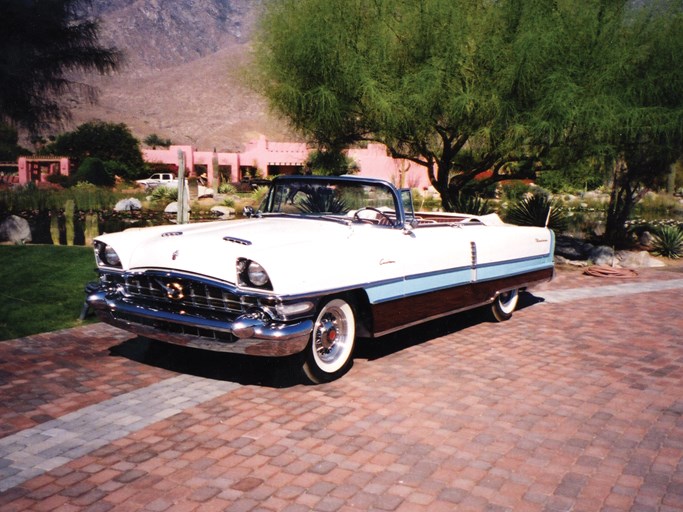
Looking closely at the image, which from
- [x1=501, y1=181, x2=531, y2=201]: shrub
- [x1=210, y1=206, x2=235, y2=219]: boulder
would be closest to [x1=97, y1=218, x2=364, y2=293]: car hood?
[x1=210, y1=206, x2=235, y2=219]: boulder

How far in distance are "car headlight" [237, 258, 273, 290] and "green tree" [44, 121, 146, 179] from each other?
4763cm

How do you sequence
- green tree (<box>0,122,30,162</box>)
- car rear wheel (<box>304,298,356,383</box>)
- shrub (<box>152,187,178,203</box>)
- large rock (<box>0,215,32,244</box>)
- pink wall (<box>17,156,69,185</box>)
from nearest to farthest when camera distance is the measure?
car rear wheel (<box>304,298,356,383</box>)
large rock (<box>0,215,32,244</box>)
shrub (<box>152,187,178,203</box>)
pink wall (<box>17,156,69,185</box>)
green tree (<box>0,122,30,162</box>)

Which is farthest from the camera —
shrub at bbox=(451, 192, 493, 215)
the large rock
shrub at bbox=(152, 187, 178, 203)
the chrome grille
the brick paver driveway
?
shrub at bbox=(152, 187, 178, 203)

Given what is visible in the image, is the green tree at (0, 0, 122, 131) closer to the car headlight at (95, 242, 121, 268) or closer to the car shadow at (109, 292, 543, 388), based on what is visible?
the car headlight at (95, 242, 121, 268)

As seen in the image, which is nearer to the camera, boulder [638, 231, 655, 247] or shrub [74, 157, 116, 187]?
boulder [638, 231, 655, 247]

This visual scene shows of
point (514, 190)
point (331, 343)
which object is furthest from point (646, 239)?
point (514, 190)

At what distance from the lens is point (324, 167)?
1370 centimetres

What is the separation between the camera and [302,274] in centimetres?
454

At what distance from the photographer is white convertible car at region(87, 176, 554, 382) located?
449 centimetres

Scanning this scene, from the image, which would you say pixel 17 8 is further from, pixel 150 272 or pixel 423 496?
pixel 423 496

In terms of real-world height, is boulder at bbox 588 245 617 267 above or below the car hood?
below

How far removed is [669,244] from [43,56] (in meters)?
14.6

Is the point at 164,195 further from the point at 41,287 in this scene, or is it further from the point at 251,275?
the point at 251,275

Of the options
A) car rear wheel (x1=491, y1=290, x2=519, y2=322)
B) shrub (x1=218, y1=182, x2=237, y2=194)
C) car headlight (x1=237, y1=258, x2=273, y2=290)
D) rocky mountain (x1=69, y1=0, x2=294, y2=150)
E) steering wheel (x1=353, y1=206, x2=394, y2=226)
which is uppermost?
rocky mountain (x1=69, y1=0, x2=294, y2=150)
